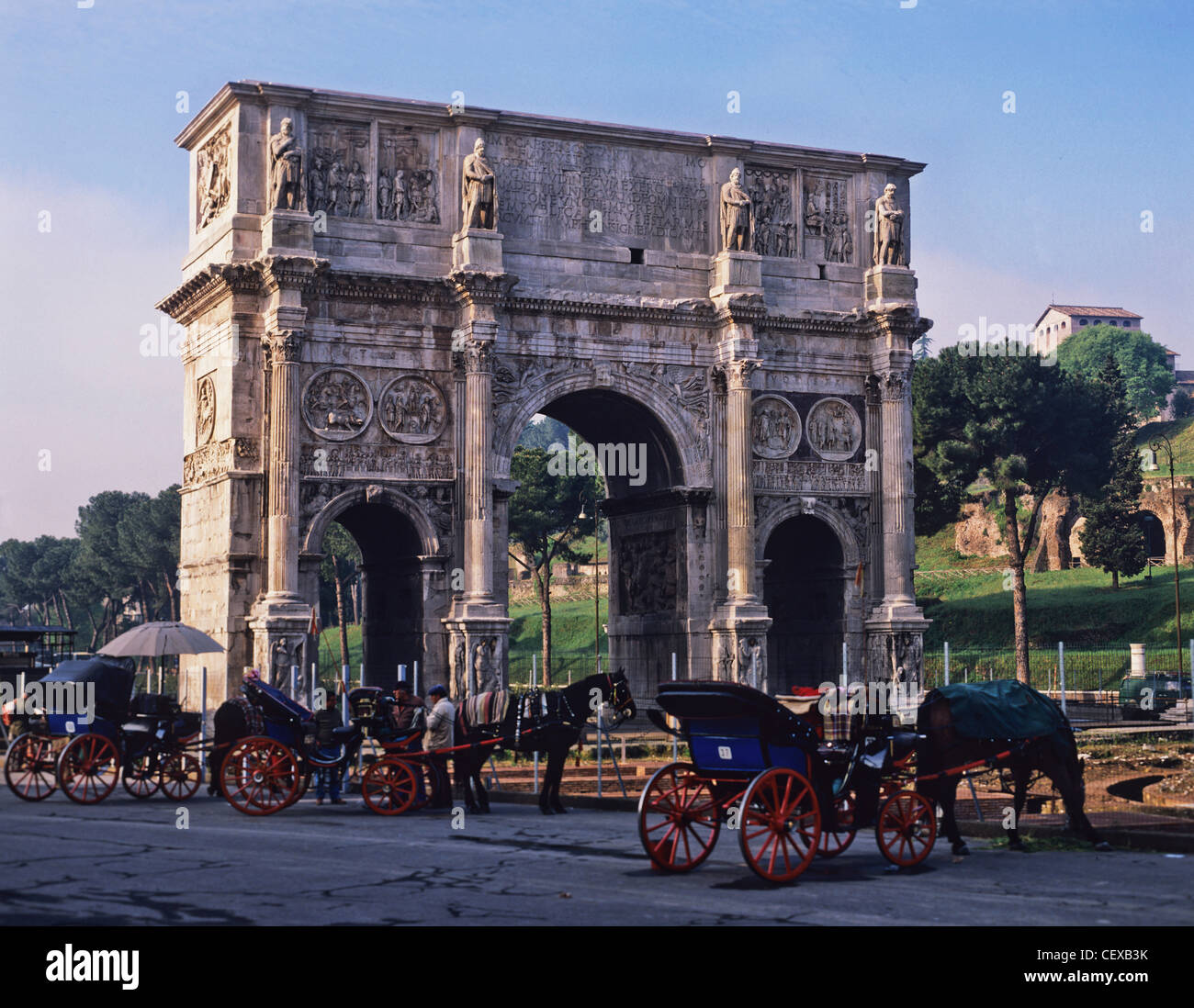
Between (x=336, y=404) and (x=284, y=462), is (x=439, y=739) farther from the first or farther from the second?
(x=336, y=404)

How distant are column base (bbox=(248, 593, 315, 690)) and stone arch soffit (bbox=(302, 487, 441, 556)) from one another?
1578mm

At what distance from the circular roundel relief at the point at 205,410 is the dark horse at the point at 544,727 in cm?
1589

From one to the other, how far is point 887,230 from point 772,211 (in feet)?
8.90

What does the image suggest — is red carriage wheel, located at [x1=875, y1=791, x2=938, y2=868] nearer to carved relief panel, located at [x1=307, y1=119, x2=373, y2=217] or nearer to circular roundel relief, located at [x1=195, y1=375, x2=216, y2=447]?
carved relief panel, located at [x1=307, y1=119, x2=373, y2=217]

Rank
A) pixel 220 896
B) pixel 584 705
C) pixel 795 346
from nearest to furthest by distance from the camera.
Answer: pixel 220 896 < pixel 584 705 < pixel 795 346

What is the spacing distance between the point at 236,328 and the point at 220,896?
2178 centimetres

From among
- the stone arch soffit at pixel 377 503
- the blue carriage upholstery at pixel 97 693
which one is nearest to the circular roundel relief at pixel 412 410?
the stone arch soffit at pixel 377 503

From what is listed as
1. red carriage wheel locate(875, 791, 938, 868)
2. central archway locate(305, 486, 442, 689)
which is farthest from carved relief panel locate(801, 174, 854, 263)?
red carriage wheel locate(875, 791, 938, 868)

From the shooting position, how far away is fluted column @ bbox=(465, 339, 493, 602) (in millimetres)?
33312

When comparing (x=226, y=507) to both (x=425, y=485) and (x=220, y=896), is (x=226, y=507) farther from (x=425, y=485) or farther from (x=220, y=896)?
(x=220, y=896)

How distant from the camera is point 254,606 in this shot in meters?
32.1

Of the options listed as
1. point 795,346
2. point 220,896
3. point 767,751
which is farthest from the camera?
point 795,346
